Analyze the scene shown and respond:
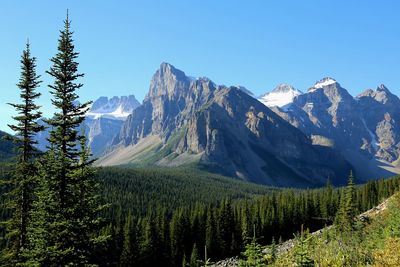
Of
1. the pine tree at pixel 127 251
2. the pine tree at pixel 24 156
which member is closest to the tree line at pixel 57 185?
the pine tree at pixel 24 156

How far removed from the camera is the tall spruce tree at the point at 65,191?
28891 mm

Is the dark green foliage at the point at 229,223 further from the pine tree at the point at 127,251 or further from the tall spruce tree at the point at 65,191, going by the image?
the tall spruce tree at the point at 65,191

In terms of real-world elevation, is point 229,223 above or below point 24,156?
below

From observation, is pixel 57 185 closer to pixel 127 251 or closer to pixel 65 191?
pixel 65 191

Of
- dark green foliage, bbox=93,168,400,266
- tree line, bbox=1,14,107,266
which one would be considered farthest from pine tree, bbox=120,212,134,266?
tree line, bbox=1,14,107,266

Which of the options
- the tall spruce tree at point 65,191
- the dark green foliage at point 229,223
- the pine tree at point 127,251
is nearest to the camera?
the tall spruce tree at point 65,191

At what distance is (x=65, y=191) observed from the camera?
102ft

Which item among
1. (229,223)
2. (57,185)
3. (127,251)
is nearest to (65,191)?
(57,185)

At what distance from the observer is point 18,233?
116 ft

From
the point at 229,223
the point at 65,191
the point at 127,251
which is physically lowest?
the point at 127,251

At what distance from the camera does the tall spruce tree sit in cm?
2889

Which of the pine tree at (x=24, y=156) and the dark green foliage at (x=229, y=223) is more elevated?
the pine tree at (x=24, y=156)

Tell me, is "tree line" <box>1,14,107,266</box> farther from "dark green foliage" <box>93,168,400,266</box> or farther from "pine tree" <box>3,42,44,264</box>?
"dark green foliage" <box>93,168,400,266</box>

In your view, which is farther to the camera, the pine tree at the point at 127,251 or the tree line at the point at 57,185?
the pine tree at the point at 127,251
